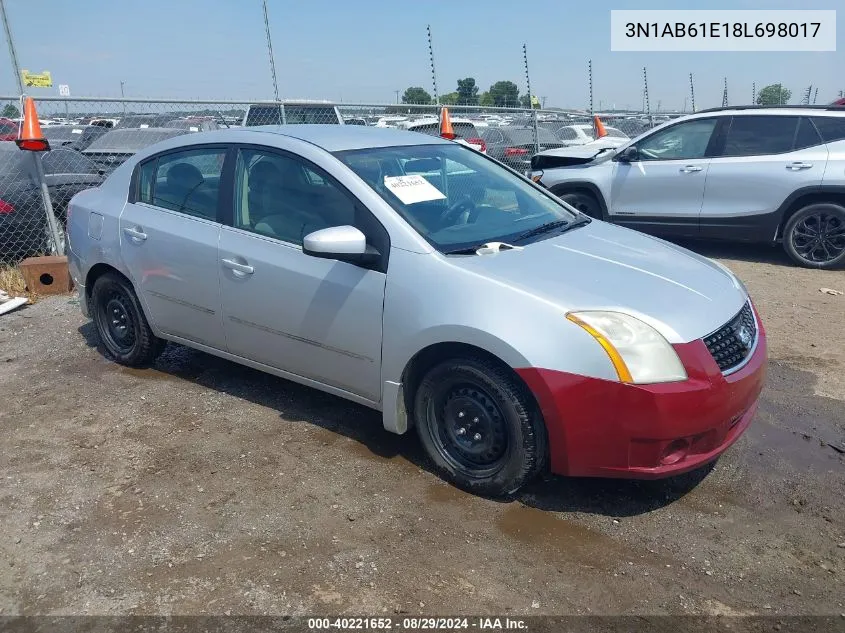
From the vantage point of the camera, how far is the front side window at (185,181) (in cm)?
436

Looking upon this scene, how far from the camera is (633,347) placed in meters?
2.99

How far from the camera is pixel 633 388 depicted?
9.61 ft

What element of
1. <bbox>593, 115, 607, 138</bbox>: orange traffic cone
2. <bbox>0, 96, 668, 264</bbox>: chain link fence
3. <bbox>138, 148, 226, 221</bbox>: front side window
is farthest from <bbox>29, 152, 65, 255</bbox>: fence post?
<bbox>593, 115, 607, 138</bbox>: orange traffic cone

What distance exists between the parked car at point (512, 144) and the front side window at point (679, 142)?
158 inches

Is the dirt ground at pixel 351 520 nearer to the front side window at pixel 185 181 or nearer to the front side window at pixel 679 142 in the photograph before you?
the front side window at pixel 185 181

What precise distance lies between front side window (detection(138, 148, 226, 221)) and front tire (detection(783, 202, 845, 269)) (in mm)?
6469

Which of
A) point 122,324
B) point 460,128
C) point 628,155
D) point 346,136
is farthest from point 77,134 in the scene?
point 346,136

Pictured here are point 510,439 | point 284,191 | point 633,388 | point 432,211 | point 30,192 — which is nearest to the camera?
point 633,388

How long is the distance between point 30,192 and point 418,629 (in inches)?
268

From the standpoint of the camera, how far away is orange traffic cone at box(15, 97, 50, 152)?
277 inches

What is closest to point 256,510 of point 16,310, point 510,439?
point 510,439

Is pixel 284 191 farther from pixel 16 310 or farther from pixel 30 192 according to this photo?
pixel 30 192

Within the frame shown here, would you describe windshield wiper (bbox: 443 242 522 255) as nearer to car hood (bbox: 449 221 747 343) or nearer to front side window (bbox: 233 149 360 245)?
car hood (bbox: 449 221 747 343)

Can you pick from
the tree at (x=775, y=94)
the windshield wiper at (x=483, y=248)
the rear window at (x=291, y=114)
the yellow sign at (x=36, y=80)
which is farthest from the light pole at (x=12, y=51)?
the tree at (x=775, y=94)
